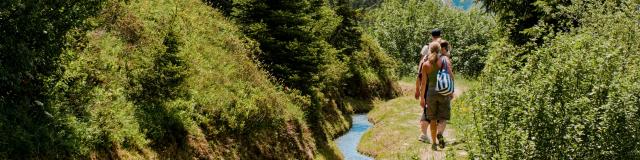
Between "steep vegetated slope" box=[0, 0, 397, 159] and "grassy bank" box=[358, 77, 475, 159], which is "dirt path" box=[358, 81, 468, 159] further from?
"steep vegetated slope" box=[0, 0, 397, 159]

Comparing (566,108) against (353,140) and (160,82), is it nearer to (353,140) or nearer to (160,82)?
(160,82)

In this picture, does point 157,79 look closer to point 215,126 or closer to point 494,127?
point 215,126

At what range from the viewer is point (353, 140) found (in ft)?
104

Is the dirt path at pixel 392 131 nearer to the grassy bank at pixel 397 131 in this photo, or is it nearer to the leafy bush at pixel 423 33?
the grassy bank at pixel 397 131

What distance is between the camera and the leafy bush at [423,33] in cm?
7981

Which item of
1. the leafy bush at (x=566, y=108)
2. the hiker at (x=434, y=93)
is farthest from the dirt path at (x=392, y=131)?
the leafy bush at (x=566, y=108)

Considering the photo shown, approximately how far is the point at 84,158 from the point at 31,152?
1575 millimetres

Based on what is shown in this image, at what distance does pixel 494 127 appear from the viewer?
36.2ft

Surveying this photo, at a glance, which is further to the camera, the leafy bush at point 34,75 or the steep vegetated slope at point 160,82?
the steep vegetated slope at point 160,82

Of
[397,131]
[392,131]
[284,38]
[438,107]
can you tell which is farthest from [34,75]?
[392,131]

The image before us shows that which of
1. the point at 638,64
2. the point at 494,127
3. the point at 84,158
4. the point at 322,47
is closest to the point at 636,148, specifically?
the point at 638,64

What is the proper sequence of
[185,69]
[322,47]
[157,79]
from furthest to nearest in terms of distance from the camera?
[322,47] → [185,69] → [157,79]

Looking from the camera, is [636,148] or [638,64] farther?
[638,64]

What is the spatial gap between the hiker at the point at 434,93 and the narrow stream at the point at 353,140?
15410 mm
